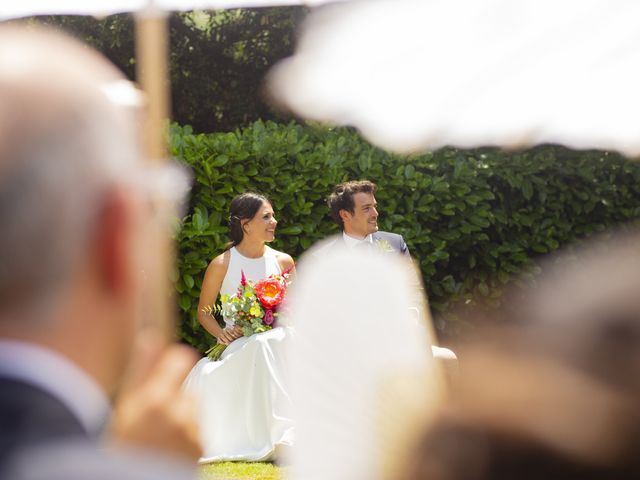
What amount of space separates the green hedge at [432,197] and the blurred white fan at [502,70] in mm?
5511

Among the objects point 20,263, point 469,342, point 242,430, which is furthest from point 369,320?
point 242,430

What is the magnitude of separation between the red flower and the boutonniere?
32.4 inches

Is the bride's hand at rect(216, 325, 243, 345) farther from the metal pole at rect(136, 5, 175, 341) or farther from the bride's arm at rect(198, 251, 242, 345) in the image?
the metal pole at rect(136, 5, 175, 341)

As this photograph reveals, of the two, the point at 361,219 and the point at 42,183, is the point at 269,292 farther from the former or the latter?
the point at 42,183

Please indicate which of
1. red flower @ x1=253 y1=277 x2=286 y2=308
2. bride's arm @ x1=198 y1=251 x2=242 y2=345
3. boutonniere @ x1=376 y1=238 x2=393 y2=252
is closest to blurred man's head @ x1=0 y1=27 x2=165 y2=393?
red flower @ x1=253 y1=277 x2=286 y2=308

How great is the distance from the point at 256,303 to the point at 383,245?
3.45ft

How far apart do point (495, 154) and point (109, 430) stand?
9.12 meters

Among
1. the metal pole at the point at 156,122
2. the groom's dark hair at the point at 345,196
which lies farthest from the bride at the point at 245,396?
the metal pole at the point at 156,122

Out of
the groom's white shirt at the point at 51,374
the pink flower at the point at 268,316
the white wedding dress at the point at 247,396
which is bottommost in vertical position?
the groom's white shirt at the point at 51,374

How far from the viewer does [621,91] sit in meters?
2.41

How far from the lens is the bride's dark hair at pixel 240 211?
758 cm

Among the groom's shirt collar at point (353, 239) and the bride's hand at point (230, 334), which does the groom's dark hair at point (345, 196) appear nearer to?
the groom's shirt collar at point (353, 239)

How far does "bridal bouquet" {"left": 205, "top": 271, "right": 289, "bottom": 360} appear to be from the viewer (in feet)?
22.6

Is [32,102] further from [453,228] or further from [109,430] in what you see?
[453,228]
